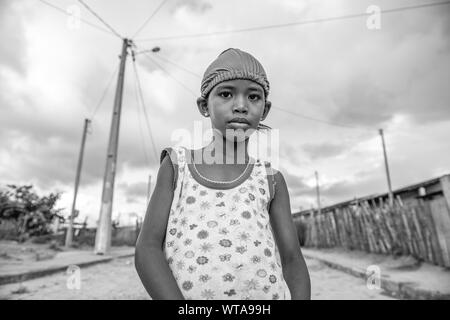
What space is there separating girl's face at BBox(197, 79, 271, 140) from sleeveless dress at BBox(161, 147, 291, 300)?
206 millimetres

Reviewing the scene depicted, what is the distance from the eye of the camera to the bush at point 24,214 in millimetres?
15505

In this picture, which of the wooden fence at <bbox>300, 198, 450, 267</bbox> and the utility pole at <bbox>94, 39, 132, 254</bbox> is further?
the utility pole at <bbox>94, 39, 132, 254</bbox>

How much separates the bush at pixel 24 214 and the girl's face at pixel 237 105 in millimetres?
16791

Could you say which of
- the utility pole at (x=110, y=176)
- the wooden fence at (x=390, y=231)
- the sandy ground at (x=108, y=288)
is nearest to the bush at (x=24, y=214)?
the utility pole at (x=110, y=176)

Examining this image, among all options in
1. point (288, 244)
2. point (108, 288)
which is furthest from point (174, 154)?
point (108, 288)

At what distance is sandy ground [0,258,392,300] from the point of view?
4285mm

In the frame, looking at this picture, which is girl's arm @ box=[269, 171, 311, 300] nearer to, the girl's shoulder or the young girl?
the young girl

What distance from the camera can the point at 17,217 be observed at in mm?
16344

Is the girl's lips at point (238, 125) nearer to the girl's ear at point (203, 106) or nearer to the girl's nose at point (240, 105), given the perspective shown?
the girl's nose at point (240, 105)

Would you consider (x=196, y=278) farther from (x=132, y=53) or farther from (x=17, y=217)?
(x=17, y=217)

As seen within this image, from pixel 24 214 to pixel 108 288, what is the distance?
1445cm

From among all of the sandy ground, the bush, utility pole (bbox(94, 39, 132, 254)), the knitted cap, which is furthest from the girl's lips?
the bush

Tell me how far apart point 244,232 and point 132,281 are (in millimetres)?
5333

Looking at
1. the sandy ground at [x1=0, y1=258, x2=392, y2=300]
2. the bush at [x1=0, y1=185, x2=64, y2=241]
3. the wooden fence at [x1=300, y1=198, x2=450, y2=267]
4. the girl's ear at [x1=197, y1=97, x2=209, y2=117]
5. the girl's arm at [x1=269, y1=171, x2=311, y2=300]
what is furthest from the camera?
the bush at [x1=0, y1=185, x2=64, y2=241]
